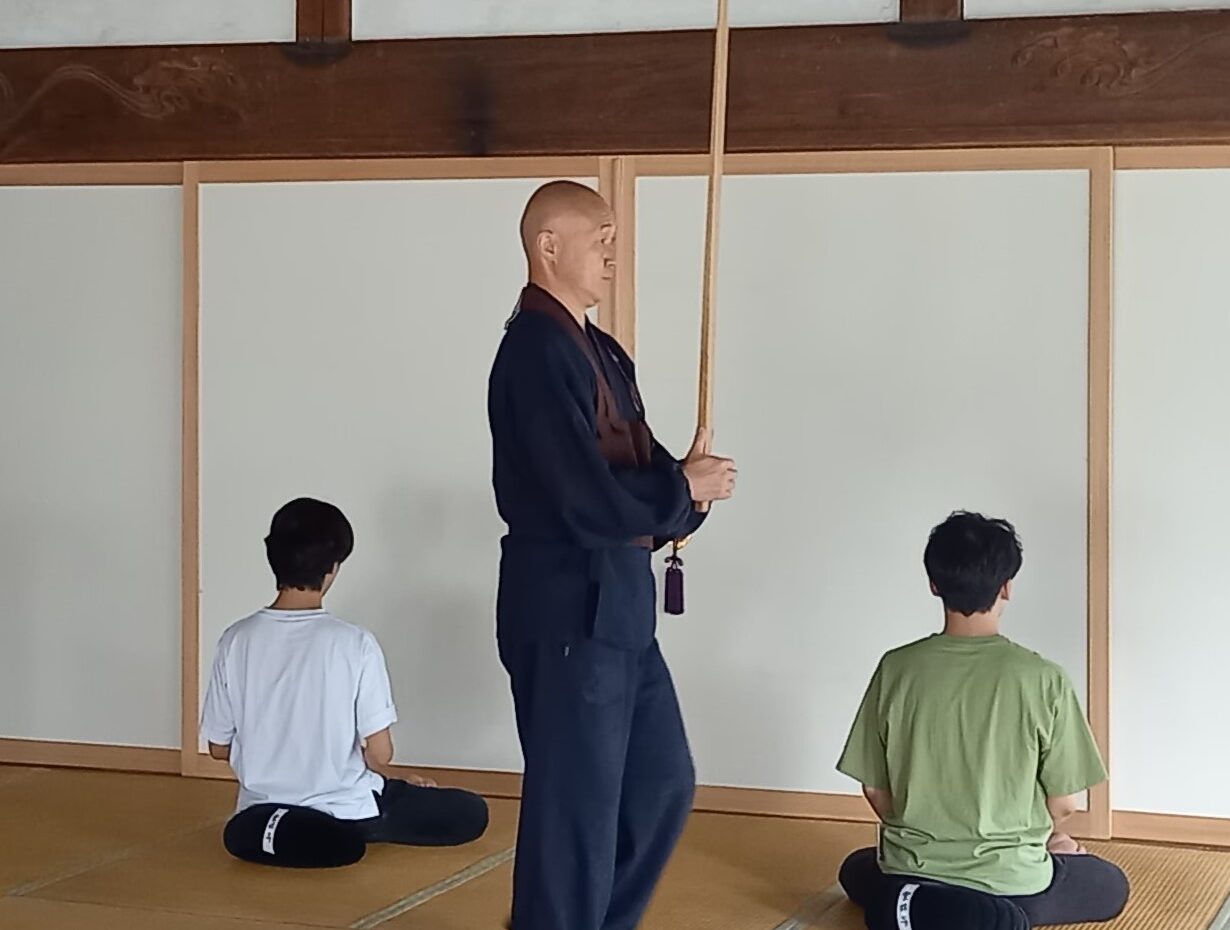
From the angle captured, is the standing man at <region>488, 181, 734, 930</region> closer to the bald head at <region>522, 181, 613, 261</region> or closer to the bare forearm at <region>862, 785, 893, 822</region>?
the bald head at <region>522, 181, 613, 261</region>

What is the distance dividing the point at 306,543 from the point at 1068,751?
65.1 inches

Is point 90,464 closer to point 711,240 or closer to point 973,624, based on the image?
point 711,240

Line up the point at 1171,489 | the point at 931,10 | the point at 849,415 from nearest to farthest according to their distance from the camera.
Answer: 1. the point at 1171,489
2. the point at 931,10
3. the point at 849,415

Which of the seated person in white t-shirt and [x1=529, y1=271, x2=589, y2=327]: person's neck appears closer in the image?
[x1=529, y1=271, x2=589, y2=327]: person's neck

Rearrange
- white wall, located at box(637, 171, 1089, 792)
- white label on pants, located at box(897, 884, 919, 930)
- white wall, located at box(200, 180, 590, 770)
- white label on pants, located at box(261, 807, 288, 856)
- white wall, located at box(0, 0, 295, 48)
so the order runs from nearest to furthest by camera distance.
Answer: white label on pants, located at box(897, 884, 919, 930), white label on pants, located at box(261, 807, 288, 856), white wall, located at box(637, 171, 1089, 792), white wall, located at box(200, 180, 590, 770), white wall, located at box(0, 0, 295, 48)

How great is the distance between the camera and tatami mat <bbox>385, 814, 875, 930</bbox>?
12.5 feet

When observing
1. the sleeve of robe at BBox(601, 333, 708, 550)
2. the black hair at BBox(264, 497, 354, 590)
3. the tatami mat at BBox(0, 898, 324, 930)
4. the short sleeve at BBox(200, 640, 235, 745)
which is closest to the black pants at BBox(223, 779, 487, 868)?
the short sleeve at BBox(200, 640, 235, 745)

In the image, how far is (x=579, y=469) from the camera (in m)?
3.13

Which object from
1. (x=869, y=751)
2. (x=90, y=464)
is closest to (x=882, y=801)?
(x=869, y=751)

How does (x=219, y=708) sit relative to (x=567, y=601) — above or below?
below

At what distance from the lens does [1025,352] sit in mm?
4613

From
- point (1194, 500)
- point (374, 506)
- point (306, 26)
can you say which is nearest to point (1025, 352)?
point (1194, 500)

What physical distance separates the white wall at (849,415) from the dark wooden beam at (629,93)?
0.49 feet

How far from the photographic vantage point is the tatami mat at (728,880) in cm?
382
